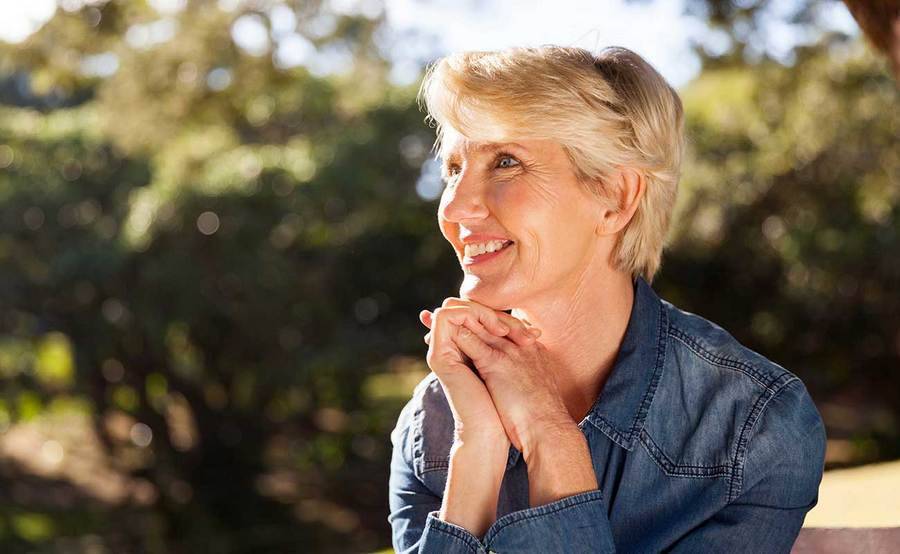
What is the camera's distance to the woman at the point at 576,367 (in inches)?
58.1

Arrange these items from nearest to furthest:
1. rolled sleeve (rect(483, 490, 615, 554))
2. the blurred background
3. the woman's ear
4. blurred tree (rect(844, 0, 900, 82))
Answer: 1. rolled sleeve (rect(483, 490, 615, 554))
2. the woman's ear
3. blurred tree (rect(844, 0, 900, 82))
4. the blurred background

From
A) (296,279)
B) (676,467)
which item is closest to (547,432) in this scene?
(676,467)

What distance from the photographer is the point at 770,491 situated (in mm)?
1461

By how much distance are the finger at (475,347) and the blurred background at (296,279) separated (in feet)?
15.8

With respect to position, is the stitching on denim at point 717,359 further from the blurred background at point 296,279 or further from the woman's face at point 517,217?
the blurred background at point 296,279

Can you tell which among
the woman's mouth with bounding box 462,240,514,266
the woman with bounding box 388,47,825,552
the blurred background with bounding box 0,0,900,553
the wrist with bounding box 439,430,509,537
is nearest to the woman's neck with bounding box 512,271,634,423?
the woman with bounding box 388,47,825,552

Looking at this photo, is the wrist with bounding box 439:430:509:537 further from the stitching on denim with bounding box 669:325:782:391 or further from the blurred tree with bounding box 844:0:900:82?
the blurred tree with bounding box 844:0:900:82

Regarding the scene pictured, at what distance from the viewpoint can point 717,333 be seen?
166cm

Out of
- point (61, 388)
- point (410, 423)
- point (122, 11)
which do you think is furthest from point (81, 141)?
point (410, 423)

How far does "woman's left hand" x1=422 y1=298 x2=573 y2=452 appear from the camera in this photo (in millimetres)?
1526

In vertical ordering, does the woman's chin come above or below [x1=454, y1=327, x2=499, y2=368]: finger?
above

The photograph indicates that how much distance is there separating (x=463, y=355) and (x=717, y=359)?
0.40 meters

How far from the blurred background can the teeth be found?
4758 mm

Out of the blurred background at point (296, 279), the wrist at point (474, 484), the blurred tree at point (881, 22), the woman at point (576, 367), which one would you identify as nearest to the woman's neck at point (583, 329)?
the woman at point (576, 367)
